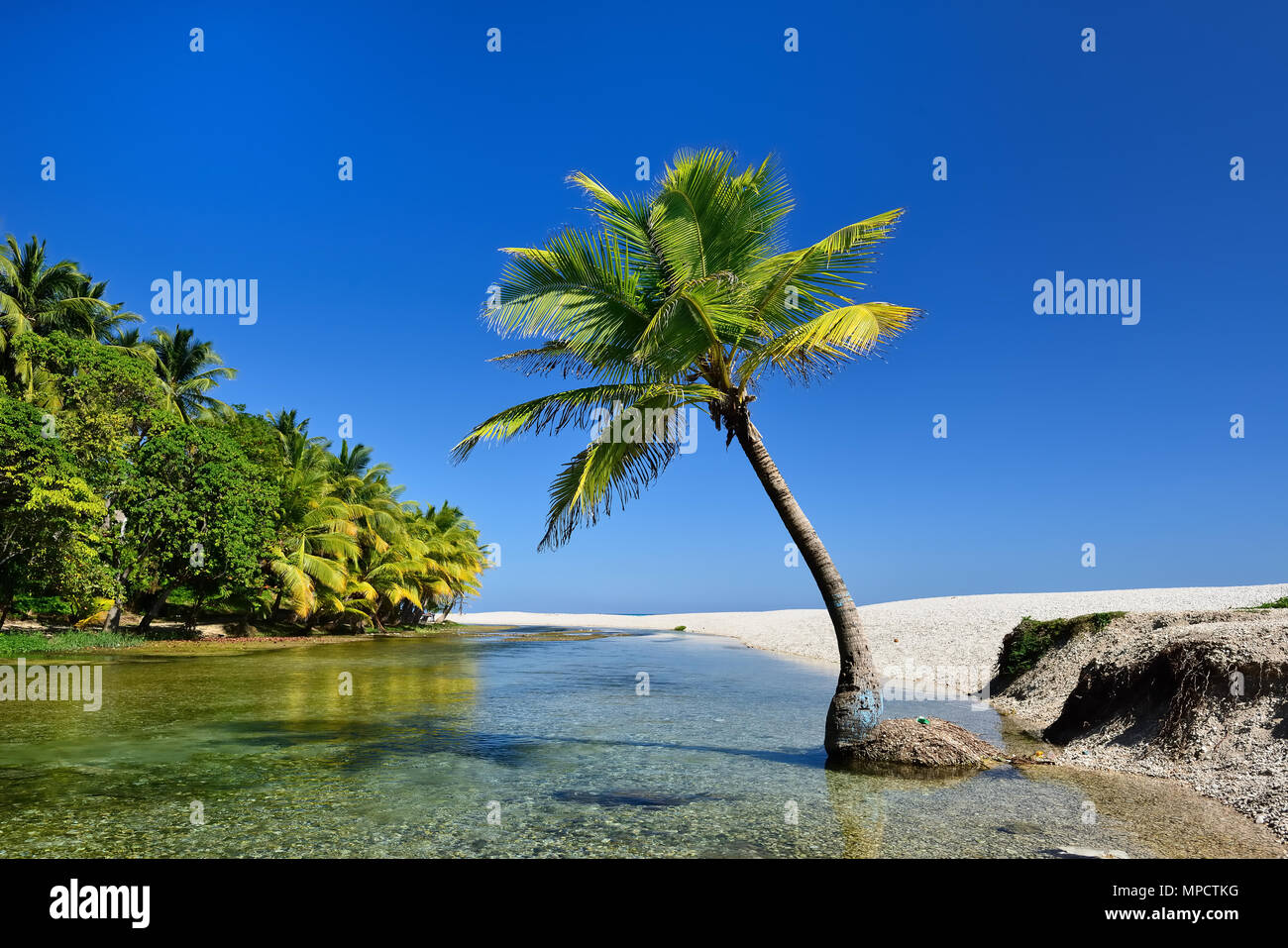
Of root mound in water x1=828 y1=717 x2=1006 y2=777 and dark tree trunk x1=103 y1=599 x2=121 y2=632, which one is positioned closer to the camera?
root mound in water x1=828 y1=717 x2=1006 y2=777

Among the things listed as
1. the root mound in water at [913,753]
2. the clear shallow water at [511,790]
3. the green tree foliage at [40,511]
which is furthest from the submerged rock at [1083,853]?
the green tree foliage at [40,511]

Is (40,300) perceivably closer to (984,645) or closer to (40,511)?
(40,511)

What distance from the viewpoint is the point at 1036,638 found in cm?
1525

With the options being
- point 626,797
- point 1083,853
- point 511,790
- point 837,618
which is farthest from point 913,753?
point 511,790

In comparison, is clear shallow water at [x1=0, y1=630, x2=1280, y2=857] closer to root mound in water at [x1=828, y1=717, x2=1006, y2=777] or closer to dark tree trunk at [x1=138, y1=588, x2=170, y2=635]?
root mound in water at [x1=828, y1=717, x2=1006, y2=777]

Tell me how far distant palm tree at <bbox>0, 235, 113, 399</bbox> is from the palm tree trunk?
112 feet

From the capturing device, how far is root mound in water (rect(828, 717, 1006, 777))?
9016 millimetres

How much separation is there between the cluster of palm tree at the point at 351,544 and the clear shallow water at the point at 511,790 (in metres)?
22.0

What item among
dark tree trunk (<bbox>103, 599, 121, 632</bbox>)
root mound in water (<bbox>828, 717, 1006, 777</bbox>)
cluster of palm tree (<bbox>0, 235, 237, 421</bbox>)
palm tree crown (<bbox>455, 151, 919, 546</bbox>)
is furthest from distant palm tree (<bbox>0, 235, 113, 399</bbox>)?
root mound in water (<bbox>828, 717, 1006, 777</bbox>)

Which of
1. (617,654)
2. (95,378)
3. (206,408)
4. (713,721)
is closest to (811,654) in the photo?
(617,654)

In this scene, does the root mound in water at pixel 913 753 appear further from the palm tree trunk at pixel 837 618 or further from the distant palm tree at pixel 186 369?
the distant palm tree at pixel 186 369

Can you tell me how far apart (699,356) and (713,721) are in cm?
786

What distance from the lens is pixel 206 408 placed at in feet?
134
